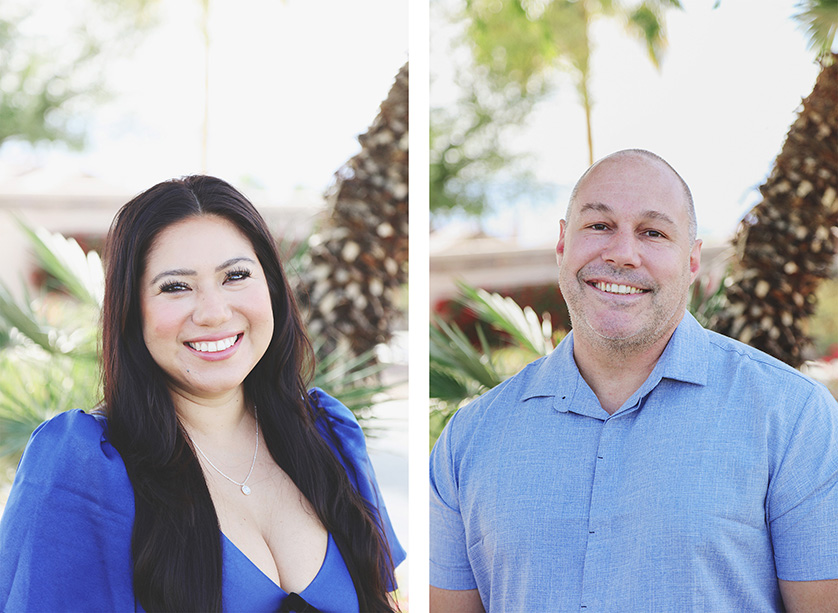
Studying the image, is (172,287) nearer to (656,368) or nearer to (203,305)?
(203,305)

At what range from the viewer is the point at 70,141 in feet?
8.70

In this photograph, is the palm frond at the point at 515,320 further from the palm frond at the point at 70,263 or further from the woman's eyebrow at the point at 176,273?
the palm frond at the point at 70,263

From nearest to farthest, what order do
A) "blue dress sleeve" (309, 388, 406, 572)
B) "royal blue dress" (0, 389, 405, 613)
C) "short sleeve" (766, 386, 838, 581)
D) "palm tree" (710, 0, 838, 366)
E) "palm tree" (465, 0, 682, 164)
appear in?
"royal blue dress" (0, 389, 405, 613) < "short sleeve" (766, 386, 838, 581) < "blue dress sleeve" (309, 388, 406, 572) < "palm tree" (710, 0, 838, 366) < "palm tree" (465, 0, 682, 164)

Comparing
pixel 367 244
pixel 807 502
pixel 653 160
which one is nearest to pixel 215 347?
pixel 367 244

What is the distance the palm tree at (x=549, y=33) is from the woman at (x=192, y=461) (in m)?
1.23

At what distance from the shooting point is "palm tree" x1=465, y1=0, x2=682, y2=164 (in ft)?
8.38

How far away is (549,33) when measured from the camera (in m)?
2.91

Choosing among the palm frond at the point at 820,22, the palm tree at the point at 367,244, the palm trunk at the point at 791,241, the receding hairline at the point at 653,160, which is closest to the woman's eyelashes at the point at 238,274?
the palm tree at the point at 367,244

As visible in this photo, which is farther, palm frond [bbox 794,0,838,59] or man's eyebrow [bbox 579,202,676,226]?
palm frond [bbox 794,0,838,59]

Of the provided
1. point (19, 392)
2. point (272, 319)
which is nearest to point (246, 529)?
point (272, 319)

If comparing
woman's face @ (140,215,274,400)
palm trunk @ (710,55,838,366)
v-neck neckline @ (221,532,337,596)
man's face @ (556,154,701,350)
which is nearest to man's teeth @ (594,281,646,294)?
man's face @ (556,154,701,350)

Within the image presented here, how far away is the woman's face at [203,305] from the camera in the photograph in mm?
1675

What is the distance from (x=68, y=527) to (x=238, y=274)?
624mm

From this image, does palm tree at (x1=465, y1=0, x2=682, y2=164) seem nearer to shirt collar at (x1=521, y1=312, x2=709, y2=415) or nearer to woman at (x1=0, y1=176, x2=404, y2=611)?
shirt collar at (x1=521, y1=312, x2=709, y2=415)
